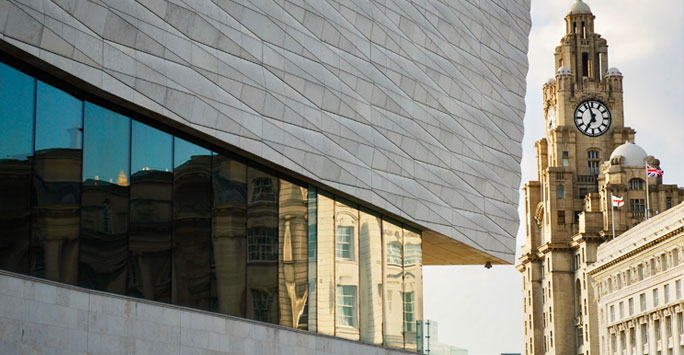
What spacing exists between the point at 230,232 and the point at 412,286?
9047 mm

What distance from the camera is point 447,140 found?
35844 millimetres

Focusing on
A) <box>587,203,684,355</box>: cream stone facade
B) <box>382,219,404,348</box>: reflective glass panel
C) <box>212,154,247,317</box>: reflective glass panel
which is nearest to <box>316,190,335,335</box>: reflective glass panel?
<box>382,219,404,348</box>: reflective glass panel

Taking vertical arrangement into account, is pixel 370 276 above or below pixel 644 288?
below

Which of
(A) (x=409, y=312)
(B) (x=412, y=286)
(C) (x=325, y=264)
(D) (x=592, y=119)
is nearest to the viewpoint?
(C) (x=325, y=264)

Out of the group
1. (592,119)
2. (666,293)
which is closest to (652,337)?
(666,293)

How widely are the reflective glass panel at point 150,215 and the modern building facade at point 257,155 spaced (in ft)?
0.16

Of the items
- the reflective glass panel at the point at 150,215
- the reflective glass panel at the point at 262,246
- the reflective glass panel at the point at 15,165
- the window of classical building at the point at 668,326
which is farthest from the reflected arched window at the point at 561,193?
the reflective glass panel at the point at 15,165

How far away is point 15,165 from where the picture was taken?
2184 centimetres

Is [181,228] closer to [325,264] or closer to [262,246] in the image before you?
[262,246]

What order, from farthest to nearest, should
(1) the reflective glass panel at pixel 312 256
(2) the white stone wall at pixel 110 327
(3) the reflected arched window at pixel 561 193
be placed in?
(3) the reflected arched window at pixel 561 193 < (1) the reflective glass panel at pixel 312 256 < (2) the white stone wall at pixel 110 327

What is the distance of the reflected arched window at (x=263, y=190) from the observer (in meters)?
28.5

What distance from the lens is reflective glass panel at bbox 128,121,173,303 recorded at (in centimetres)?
2447

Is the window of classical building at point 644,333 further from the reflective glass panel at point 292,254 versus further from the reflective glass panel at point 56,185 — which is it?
the reflective glass panel at point 56,185

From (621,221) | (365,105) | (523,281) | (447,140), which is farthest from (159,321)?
(523,281)
